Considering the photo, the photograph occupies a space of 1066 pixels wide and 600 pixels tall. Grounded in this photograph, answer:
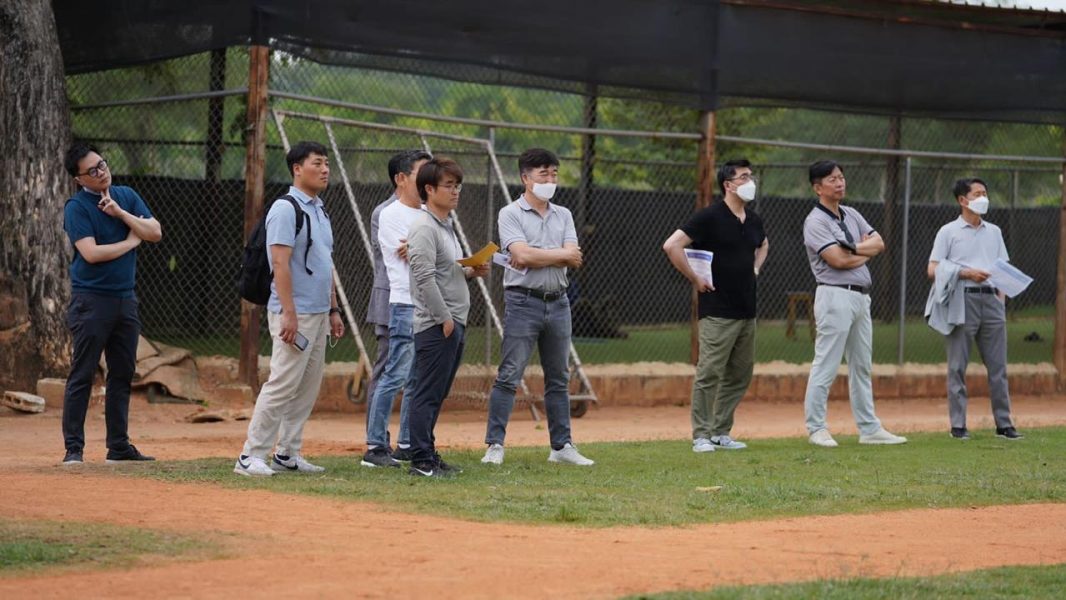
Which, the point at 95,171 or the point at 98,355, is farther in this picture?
the point at 98,355

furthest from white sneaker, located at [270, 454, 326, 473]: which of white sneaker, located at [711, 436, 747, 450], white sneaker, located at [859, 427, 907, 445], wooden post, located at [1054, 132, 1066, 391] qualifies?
wooden post, located at [1054, 132, 1066, 391]

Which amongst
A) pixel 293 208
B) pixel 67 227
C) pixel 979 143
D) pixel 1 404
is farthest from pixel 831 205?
pixel 979 143

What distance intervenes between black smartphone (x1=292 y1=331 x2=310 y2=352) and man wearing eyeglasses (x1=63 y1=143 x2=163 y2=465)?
1.28 metres

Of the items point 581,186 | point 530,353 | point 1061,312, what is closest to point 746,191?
point 530,353

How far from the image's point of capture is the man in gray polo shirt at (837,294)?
10977 mm

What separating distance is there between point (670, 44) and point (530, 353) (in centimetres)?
677

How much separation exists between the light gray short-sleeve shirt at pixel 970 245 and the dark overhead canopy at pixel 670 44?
14.1 feet

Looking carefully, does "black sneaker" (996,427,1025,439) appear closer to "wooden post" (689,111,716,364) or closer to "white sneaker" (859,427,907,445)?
"white sneaker" (859,427,907,445)

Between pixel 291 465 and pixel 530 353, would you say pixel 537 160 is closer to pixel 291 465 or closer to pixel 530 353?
pixel 530 353

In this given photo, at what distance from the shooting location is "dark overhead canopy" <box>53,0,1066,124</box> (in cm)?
1360

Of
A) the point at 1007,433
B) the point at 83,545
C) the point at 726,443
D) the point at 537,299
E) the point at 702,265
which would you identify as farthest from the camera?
the point at 1007,433

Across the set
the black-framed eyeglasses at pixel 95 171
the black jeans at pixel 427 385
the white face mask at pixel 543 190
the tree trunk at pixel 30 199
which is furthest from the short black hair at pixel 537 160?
the tree trunk at pixel 30 199

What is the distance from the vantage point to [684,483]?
28.6 feet

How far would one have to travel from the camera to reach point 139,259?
49.5 feet
